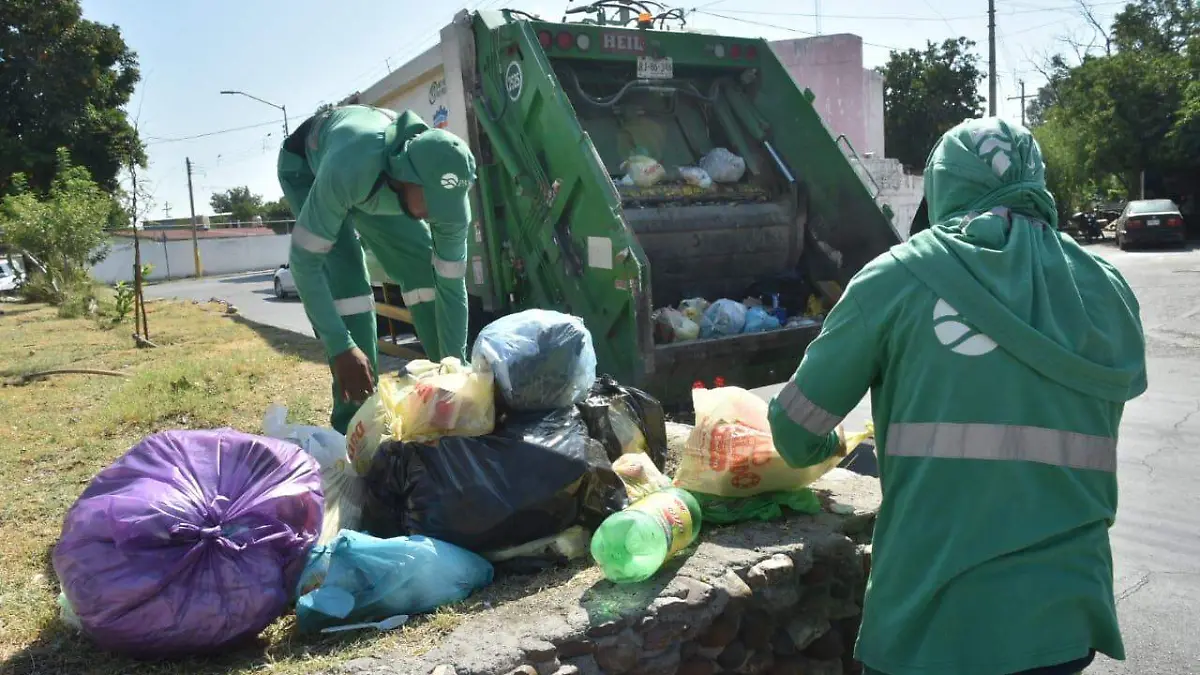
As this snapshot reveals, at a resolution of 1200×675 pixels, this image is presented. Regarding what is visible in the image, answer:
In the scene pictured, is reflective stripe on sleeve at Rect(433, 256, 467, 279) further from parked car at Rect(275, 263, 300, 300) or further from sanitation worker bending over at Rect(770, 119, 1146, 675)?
parked car at Rect(275, 263, 300, 300)

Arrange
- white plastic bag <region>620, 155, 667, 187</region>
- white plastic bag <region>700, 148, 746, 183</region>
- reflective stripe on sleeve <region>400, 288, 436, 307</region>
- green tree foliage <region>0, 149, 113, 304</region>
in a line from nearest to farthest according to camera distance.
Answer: reflective stripe on sleeve <region>400, 288, 436, 307</region> → white plastic bag <region>620, 155, 667, 187</region> → white plastic bag <region>700, 148, 746, 183</region> → green tree foliage <region>0, 149, 113, 304</region>

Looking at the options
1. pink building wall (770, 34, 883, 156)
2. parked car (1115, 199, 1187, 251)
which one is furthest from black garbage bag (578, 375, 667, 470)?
parked car (1115, 199, 1187, 251)

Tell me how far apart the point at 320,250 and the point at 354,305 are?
0.54 metres

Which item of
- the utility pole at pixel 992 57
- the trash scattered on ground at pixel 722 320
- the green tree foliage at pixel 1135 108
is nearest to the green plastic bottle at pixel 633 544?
the trash scattered on ground at pixel 722 320

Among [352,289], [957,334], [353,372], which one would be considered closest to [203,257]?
[352,289]

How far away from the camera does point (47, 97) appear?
2112cm

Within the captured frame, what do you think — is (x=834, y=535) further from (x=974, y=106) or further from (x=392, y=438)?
(x=974, y=106)

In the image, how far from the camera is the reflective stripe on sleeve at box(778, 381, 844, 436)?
1.56 metres

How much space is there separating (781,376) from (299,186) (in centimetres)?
259

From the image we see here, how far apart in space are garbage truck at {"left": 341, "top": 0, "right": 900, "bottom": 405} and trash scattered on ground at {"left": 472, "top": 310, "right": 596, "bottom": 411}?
4.78 ft

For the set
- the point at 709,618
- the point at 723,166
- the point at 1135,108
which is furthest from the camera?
the point at 1135,108

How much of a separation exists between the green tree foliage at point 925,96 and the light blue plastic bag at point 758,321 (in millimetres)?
30786

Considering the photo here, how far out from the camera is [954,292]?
4.70 ft

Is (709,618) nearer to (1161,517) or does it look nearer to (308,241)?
(308,241)
